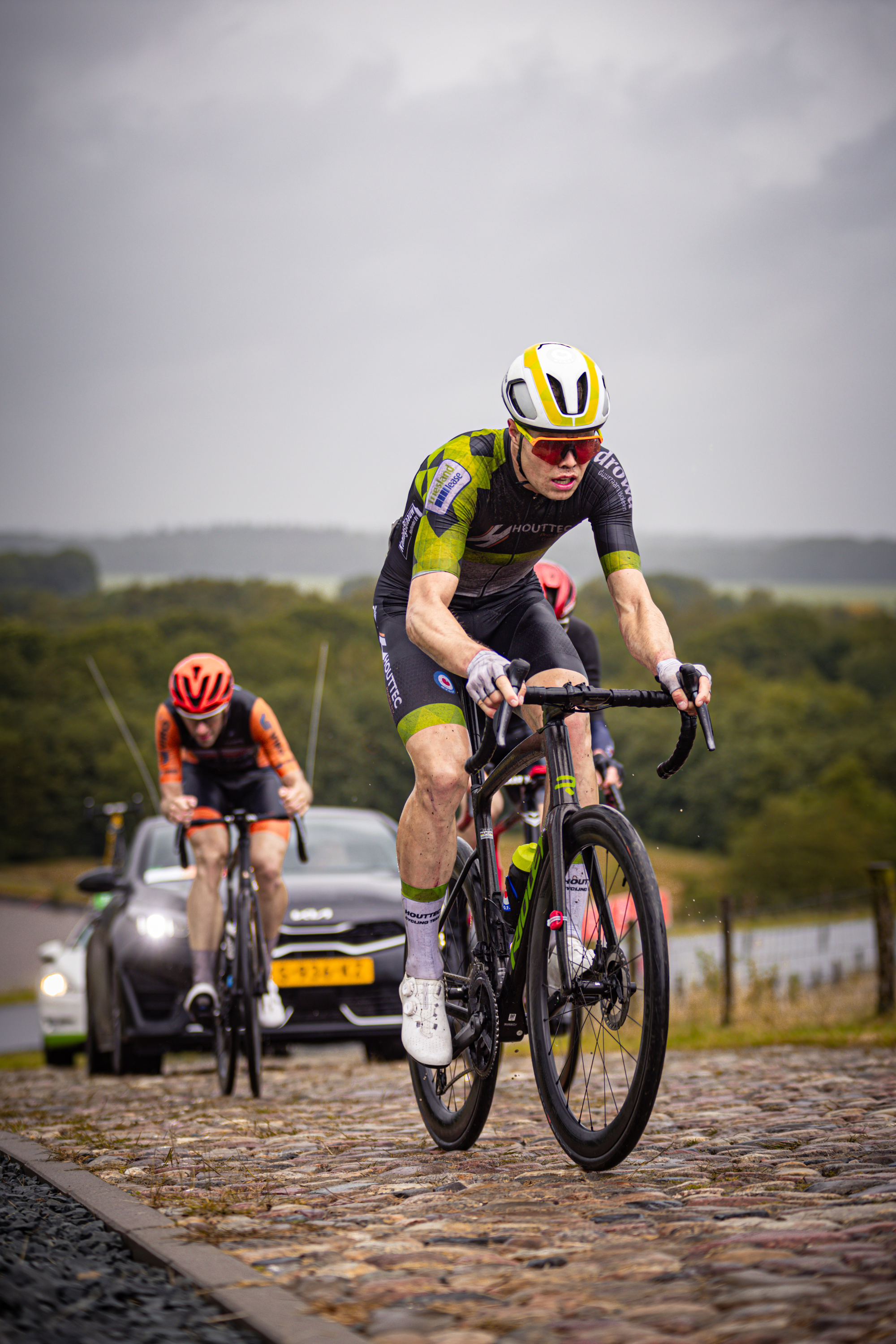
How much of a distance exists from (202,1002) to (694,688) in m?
4.27

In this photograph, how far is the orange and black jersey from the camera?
771cm

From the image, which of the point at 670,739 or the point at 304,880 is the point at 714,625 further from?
the point at 304,880

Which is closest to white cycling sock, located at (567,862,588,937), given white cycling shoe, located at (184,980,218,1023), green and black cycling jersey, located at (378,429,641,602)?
green and black cycling jersey, located at (378,429,641,602)

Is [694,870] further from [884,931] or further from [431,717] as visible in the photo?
[431,717]

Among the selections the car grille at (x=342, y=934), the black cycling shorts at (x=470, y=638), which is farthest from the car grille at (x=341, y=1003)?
the black cycling shorts at (x=470, y=638)

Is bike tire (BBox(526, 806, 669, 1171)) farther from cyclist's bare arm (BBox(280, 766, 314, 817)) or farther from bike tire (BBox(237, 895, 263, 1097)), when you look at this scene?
cyclist's bare arm (BBox(280, 766, 314, 817))

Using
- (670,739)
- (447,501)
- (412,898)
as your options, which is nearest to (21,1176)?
(412,898)

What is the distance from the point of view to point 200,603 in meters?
57.0

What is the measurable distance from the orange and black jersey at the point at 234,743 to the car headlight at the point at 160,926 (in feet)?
3.65

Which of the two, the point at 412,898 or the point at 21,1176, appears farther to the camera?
the point at 412,898

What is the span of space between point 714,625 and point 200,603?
173ft

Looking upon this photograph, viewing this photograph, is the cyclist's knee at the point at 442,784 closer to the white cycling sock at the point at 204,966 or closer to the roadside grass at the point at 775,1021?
the white cycling sock at the point at 204,966

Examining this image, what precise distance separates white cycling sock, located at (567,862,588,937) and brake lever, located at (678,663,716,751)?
51 cm

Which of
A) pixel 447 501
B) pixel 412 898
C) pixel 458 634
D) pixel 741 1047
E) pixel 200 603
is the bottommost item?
pixel 741 1047
